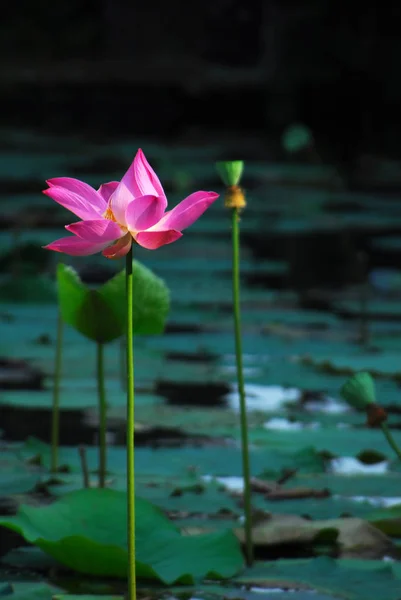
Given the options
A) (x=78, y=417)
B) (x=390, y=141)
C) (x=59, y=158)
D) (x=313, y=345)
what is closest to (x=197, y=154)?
(x=59, y=158)

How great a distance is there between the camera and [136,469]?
185cm

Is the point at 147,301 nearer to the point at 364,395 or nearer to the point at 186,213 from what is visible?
the point at 364,395

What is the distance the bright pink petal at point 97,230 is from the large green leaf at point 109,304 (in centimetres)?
46

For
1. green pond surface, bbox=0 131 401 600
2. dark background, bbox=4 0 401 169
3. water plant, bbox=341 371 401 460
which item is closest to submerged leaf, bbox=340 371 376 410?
water plant, bbox=341 371 401 460

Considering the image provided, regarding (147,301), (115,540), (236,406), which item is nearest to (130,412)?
(115,540)

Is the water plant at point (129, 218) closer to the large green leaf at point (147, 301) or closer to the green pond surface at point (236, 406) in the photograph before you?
the green pond surface at point (236, 406)

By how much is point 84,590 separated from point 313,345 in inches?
58.3

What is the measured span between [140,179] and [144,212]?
0.17 ft

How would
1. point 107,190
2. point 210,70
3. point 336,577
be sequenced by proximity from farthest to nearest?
point 210,70
point 336,577
point 107,190

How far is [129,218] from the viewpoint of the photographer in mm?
1089

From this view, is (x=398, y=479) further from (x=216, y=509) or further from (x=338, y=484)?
(x=216, y=509)

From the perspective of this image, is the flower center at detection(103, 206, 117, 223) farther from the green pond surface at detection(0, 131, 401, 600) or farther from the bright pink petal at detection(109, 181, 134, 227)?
the green pond surface at detection(0, 131, 401, 600)

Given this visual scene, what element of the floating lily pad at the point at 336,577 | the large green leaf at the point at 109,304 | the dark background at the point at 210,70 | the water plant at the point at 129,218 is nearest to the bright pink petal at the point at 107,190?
the water plant at the point at 129,218

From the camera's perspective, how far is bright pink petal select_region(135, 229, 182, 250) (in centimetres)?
108
